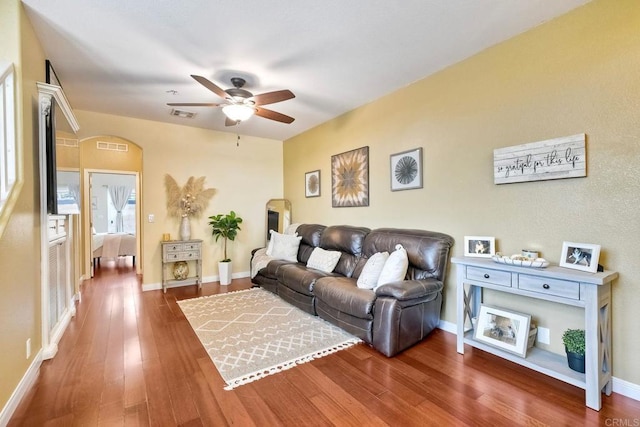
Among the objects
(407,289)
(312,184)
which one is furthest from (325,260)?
(312,184)

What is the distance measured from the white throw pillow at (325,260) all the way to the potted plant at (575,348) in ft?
7.74

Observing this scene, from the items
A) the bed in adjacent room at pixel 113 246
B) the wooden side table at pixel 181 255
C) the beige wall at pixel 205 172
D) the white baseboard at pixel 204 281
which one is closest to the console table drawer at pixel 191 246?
the wooden side table at pixel 181 255

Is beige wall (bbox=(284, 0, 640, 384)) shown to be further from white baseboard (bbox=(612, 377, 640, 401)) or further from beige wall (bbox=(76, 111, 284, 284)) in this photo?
beige wall (bbox=(76, 111, 284, 284))

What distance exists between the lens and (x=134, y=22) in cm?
225

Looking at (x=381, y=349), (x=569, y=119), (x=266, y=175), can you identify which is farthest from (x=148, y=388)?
(x=266, y=175)

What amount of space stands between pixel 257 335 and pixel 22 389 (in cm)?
168

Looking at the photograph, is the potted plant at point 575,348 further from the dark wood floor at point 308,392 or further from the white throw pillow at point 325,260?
the white throw pillow at point 325,260

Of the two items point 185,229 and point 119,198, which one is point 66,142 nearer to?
point 185,229

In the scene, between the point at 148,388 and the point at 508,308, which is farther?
the point at 508,308

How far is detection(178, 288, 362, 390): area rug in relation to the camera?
7.72 ft

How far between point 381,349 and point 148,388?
1.81 m

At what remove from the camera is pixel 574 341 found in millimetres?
2012

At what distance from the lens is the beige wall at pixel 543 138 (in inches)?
77.4

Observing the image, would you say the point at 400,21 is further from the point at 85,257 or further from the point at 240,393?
the point at 85,257
